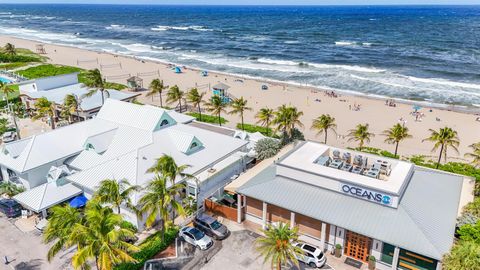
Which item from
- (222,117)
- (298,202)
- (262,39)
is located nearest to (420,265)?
(298,202)

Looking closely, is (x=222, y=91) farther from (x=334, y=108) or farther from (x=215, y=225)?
(x=215, y=225)

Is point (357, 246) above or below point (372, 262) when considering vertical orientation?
above

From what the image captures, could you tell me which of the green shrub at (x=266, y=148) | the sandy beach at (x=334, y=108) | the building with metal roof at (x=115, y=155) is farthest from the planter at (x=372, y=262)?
the sandy beach at (x=334, y=108)

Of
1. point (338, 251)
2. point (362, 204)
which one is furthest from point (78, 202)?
point (362, 204)

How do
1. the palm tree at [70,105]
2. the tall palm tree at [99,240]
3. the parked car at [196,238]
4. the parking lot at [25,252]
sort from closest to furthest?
the tall palm tree at [99,240] → the parking lot at [25,252] → the parked car at [196,238] → the palm tree at [70,105]

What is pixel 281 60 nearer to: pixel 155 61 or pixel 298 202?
pixel 155 61

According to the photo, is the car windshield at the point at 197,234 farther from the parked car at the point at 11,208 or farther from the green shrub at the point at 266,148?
the parked car at the point at 11,208

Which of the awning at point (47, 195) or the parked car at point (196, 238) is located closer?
the parked car at point (196, 238)

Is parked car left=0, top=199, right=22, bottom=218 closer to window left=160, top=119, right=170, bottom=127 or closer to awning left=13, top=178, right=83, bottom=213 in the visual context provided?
awning left=13, top=178, right=83, bottom=213
